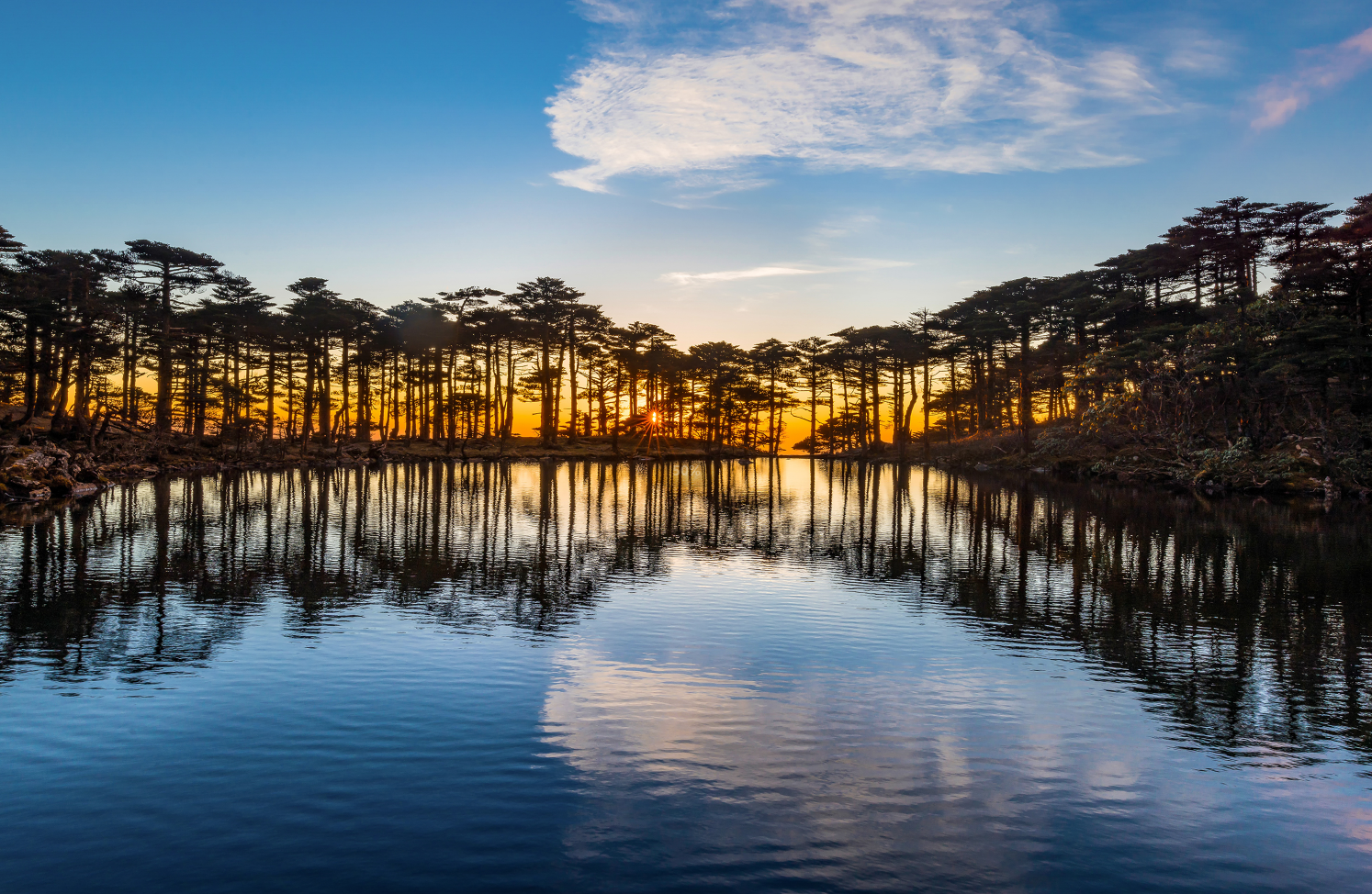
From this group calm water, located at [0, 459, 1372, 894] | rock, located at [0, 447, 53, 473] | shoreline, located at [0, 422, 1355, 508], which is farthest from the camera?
shoreline, located at [0, 422, 1355, 508]

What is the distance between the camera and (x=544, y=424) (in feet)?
281

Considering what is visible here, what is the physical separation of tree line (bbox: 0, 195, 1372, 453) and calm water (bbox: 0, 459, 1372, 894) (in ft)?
101

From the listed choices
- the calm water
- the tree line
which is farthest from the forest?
the calm water

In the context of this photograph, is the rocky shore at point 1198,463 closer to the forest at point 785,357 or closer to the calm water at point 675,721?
the forest at point 785,357

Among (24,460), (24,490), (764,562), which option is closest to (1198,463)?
(764,562)

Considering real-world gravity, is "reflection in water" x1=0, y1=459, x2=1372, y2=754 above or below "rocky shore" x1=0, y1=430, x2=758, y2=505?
below

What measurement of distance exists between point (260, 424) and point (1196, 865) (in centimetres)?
7794

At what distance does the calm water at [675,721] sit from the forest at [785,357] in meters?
30.7

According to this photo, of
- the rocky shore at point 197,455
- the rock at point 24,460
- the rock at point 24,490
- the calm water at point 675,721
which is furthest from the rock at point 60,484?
the calm water at point 675,721

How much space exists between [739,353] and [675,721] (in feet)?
311

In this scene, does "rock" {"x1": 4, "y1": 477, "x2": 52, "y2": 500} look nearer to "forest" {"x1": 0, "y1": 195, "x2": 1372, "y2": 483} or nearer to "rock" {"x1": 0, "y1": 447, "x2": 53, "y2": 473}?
"rock" {"x1": 0, "y1": 447, "x2": 53, "y2": 473}

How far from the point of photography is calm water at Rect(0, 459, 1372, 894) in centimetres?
652

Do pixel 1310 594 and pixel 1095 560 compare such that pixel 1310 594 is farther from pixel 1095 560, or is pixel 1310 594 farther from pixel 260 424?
pixel 260 424

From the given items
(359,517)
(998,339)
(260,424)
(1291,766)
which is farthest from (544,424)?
(1291,766)
